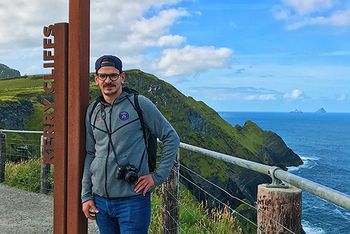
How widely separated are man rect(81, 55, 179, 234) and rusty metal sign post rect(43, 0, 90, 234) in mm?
646

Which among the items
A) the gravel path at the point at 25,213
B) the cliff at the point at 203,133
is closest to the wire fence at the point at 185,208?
the gravel path at the point at 25,213

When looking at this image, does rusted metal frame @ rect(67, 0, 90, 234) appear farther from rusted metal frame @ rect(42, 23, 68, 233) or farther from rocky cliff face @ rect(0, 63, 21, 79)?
rocky cliff face @ rect(0, 63, 21, 79)

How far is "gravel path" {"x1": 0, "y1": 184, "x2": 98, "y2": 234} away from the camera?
6.63m

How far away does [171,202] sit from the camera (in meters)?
5.00

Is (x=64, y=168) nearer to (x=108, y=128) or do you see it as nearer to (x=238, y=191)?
(x=108, y=128)

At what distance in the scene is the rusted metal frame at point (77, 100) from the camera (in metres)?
4.01

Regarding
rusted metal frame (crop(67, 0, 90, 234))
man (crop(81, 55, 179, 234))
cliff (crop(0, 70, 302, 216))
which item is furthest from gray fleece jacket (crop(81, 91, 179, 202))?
cliff (crop(0, 70, 302, 216))

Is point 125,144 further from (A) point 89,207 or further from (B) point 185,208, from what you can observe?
(B) point 185,208

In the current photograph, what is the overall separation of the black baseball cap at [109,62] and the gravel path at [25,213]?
3.46 meters

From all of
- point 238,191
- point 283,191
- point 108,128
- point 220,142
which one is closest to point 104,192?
point 108,128

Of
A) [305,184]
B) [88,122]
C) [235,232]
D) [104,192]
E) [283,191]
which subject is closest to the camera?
[305,184]

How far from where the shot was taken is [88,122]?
11.7ft

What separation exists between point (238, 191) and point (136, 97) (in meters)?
40.0

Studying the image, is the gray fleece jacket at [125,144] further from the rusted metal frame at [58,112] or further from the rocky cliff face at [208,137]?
the rocky cliff face at [208,137]
